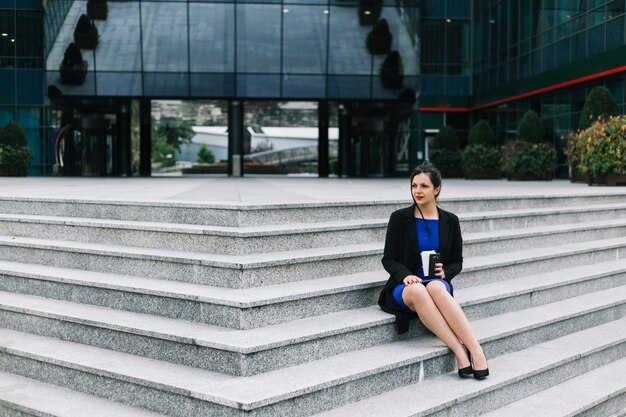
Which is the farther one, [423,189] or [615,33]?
[615,33]

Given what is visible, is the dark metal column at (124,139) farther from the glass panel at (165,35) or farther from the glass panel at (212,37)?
the glass panel at (212,37)

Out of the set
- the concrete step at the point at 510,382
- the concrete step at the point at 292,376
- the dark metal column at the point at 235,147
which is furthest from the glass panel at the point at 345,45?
the concrete step at the point at 292,376

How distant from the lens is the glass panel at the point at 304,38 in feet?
88.5

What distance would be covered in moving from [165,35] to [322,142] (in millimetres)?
8057

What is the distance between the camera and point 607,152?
17562mm

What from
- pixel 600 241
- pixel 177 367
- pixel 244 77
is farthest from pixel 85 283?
pixel 244 77

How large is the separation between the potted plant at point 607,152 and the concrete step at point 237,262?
9902mm

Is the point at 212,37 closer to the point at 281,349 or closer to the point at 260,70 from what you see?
the point at 260,70

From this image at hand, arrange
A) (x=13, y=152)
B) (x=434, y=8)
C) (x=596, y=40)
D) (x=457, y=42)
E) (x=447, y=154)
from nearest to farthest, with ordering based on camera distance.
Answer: (x=596, y=40), (x=13, y=152), (x=447, y=154), (x=434, y=8), (x=457, y=42)

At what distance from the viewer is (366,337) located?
5652 millimetres

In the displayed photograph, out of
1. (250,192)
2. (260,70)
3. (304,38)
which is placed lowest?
(250,192)

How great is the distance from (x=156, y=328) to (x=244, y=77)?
2269 cm

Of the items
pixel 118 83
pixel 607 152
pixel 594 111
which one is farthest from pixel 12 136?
pixel 607 152

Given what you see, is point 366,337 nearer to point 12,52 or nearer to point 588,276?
point 588,276
